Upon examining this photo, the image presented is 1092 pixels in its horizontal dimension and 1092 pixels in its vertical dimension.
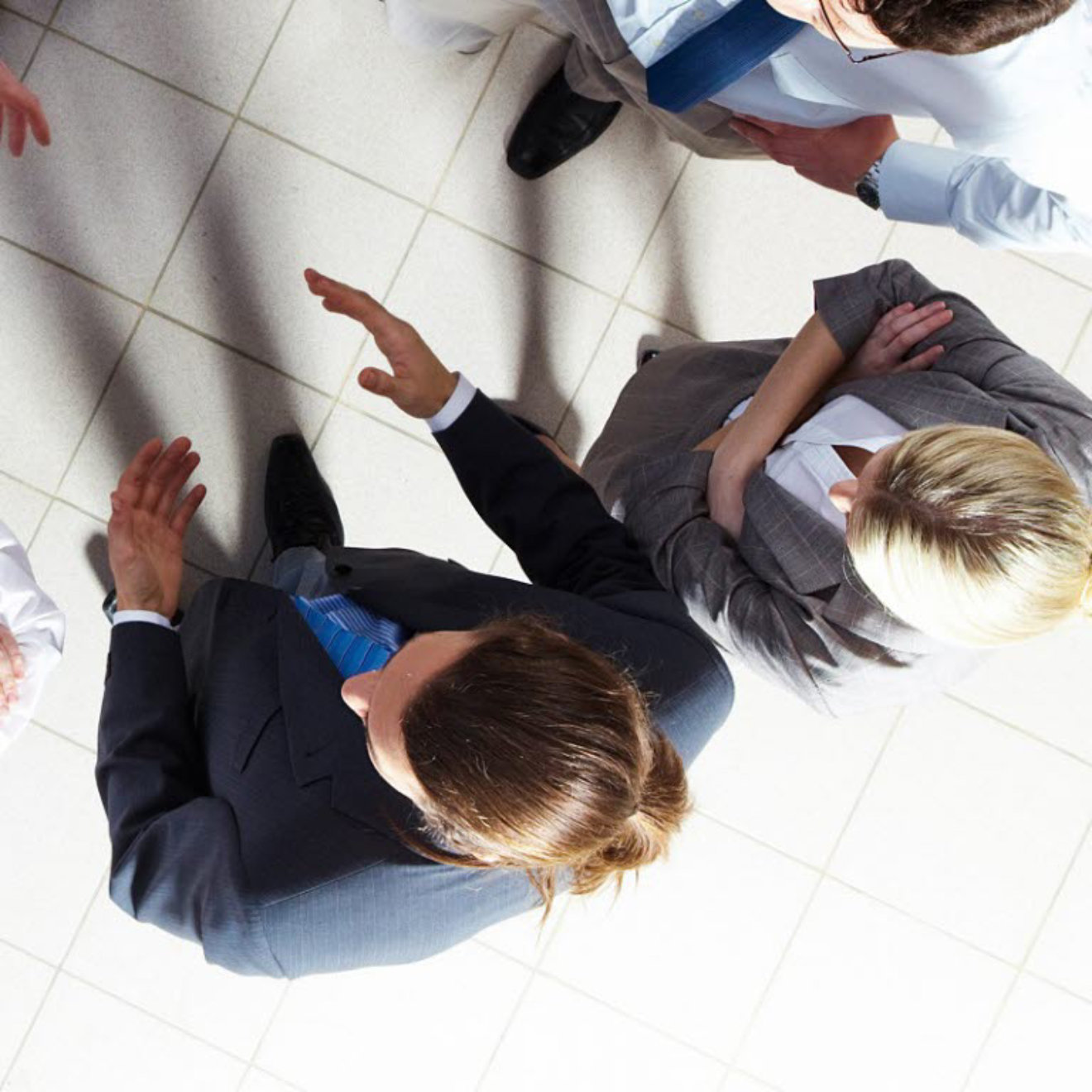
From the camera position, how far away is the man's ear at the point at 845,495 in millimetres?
1592

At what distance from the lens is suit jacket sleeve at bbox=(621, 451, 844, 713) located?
1.68 m

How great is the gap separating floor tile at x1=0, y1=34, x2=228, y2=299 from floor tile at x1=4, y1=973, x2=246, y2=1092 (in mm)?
1650

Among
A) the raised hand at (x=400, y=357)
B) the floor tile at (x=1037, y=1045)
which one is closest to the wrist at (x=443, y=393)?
the raised hand at (x=400, y=357)

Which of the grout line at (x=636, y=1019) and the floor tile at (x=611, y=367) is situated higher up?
the floor tile at (x=611, y=367)

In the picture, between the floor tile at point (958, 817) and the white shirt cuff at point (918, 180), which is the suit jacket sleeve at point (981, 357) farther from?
Result: the floor tile at point (958, 817)

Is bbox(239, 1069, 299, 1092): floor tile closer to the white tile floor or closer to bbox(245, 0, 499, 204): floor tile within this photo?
the white tile floor

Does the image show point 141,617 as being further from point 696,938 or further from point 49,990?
point 696,938

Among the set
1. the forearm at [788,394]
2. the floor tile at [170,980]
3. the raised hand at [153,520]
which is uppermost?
the forearm at [788,394]

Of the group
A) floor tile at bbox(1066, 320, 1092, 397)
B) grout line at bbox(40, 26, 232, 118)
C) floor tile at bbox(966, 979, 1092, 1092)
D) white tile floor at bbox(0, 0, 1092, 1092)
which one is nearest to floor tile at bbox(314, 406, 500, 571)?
white tile floor at bbox(0, 0, 1092, 1092)

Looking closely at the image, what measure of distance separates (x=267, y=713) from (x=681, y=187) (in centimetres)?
163

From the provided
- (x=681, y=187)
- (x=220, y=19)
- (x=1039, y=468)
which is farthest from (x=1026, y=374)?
(x=220, y=19)

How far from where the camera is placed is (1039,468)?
4.66 feet

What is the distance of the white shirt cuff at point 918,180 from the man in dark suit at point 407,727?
767 mm

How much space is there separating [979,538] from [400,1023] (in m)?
1.87
